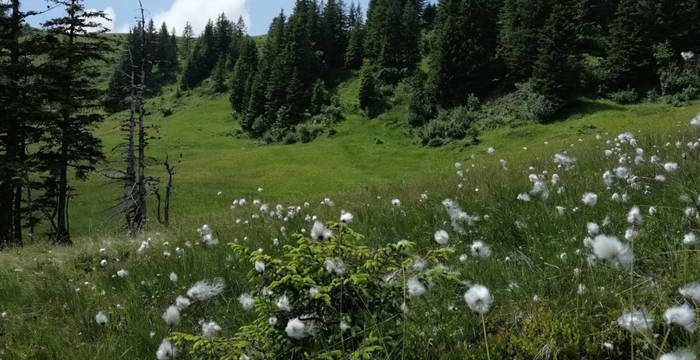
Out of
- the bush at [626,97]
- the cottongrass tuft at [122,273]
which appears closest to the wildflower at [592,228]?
the cottongrass tuft at [122,273]

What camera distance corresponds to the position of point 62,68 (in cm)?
2233

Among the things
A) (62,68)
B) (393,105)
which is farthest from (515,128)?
(62,68)

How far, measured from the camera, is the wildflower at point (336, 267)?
7.22 feet

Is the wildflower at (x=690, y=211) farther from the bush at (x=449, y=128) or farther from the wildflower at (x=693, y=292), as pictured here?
the bush at (x=449, y=128)

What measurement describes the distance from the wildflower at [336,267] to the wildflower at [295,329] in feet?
1.02

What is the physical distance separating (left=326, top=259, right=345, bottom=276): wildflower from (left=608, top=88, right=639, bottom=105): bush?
54.3 m

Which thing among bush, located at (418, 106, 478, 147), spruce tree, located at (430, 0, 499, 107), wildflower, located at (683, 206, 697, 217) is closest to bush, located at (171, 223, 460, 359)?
wildflower, located at (683, 206, 697, 217)

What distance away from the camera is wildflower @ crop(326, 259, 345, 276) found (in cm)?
220

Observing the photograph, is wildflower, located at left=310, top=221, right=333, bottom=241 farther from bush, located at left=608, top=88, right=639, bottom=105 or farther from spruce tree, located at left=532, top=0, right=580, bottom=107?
bush, located at left=608, top=88, right=639, bottom=105

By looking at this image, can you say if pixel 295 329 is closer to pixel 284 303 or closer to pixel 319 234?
pixel 284 303

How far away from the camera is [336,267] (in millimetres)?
2232

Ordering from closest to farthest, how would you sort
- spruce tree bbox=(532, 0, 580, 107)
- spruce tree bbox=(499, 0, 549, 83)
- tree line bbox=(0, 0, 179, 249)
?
tree line bbox=(0, 0, 179, 249)
spruce tree bbox=(532, 0, 580, 107)
spruce tree bbox=(499, 0, 549, 83)

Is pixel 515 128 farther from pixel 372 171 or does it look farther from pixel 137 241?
pixel 137 241

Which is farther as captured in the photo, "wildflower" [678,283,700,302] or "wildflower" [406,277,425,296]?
"wildflower" [406,277,425,296]
